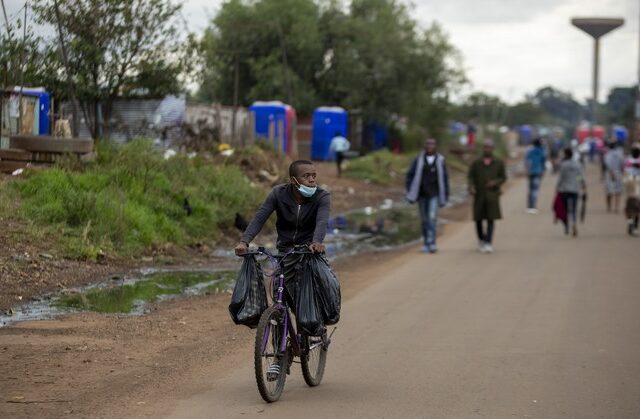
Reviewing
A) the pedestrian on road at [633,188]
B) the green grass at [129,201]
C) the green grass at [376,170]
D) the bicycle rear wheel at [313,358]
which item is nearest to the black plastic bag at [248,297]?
the bicycle rear wheel at [313,358]

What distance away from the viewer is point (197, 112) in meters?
32.0

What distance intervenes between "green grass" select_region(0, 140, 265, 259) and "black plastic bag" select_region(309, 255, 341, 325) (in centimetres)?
761

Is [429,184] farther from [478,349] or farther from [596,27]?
[478,349]

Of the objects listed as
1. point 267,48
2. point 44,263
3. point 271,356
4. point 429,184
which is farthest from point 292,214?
point 267,48

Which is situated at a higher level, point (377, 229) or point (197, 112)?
point (197, 112)

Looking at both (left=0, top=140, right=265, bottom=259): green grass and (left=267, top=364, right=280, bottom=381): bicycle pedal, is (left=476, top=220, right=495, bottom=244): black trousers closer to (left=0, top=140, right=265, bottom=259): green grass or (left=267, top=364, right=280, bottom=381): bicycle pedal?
(left=0, top=140, right=265, bottom=259): green grass

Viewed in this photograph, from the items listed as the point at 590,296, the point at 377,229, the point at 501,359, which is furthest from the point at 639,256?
the point at 501,359

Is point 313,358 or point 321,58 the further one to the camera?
point 321,58

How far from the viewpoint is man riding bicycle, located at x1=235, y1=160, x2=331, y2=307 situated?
7.78 meters

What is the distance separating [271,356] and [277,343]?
0.41 ft

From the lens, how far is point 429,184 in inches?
712

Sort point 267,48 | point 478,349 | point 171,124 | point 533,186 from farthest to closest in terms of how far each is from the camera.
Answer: point 267,48, point 171,124, point 533,186, point 478,349

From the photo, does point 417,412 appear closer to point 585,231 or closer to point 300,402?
point 300,402

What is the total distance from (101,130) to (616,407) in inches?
765
